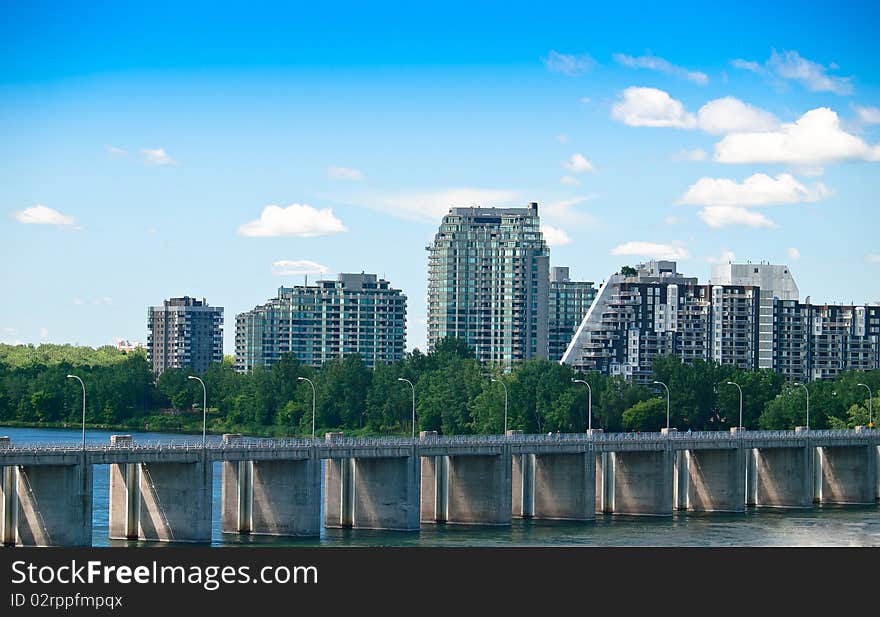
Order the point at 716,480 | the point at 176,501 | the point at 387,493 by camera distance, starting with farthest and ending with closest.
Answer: the point at 716,480 < the point at 387,493 < the point at 176,501

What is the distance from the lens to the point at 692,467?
166 m

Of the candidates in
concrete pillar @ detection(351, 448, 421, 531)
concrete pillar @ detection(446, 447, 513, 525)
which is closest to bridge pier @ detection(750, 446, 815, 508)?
concrete pillar @ detection(446, 447, 513, 525)

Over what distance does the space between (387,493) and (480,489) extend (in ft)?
32.5

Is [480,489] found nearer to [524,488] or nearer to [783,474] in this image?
[524,488]

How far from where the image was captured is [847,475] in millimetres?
180125

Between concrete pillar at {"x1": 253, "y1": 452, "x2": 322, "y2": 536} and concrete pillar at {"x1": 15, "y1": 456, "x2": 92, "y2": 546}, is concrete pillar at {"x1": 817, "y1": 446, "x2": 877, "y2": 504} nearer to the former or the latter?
concrete pillar at {"x1": 253, "y1": 452, "x2": 322, "y2": 536}

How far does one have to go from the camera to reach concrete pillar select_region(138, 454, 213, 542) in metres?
123

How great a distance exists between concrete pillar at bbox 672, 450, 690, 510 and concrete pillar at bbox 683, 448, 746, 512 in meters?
0.18

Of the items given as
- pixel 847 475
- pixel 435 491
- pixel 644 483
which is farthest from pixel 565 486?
pixel 847 475

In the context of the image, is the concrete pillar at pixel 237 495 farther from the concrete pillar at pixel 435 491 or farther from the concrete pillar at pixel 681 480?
the concrete pillar at pixel 681 480

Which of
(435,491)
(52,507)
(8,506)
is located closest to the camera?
(52,507)
